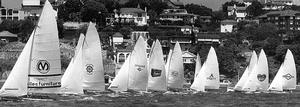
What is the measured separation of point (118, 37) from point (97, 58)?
302 feet

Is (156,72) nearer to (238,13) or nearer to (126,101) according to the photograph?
(126,101)

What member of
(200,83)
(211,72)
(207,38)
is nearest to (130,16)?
(207,38)

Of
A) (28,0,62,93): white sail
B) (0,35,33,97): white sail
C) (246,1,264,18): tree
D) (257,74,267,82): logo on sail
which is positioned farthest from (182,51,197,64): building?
(0,35,33,97): white sail

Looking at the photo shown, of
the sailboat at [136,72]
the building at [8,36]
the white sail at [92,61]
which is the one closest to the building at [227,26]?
the building at [8,36]

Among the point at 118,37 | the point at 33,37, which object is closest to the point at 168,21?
the point at 118,37

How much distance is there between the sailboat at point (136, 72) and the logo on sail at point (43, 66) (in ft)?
60.8

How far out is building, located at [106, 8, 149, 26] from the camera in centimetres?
16150

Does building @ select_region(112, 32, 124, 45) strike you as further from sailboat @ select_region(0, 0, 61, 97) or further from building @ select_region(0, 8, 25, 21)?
sailboat @ select_region(0, 0, 61, 97)

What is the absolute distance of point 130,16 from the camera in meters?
163

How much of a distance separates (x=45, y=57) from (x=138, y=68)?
2026 centimetres

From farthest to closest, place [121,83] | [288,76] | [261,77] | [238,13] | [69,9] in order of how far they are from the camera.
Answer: [238,13]
[69,9]
[288,76]
[261,77]
[121,83]

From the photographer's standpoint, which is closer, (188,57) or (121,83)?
(121,83)

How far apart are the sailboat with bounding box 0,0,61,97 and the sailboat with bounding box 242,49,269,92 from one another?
114 ft

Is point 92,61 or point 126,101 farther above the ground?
point 92,61
